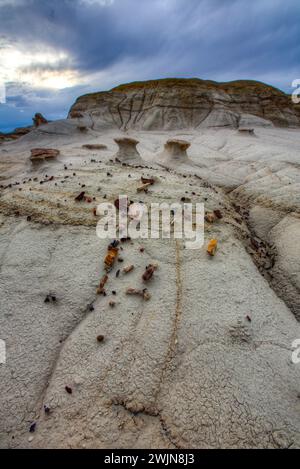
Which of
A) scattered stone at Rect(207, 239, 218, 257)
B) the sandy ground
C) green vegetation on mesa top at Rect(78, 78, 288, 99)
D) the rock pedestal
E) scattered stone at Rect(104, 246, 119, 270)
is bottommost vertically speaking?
the sandy ground

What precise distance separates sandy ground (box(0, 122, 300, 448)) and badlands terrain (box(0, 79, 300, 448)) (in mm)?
11

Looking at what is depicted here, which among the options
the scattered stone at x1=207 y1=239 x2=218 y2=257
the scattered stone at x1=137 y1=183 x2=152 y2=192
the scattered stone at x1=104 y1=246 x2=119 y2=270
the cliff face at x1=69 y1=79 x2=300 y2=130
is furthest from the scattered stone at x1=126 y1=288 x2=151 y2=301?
the cliff face at x1=69 y1=79 x2=300 y2=130

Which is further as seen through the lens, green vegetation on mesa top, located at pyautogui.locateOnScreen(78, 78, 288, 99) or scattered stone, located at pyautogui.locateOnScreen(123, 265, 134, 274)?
green vegetation on mesa top, located at pyautogui.locateOnScreen(78, 78, 288, 99)

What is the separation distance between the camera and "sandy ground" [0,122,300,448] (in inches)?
83.5

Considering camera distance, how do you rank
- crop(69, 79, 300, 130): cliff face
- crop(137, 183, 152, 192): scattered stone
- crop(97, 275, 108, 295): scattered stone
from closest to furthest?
crop(97, 275, 108, 295): scattered stone < crop(137, 183, 152, 192): scattered stone < crop(69, 79, 300, 130): cliff face

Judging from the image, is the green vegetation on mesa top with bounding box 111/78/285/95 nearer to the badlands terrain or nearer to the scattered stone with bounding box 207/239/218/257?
the badlands terrain

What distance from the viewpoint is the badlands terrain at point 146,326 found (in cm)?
213

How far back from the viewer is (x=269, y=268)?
3.93 m

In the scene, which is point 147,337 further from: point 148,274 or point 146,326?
point 148,274

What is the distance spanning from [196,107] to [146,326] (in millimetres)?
25559

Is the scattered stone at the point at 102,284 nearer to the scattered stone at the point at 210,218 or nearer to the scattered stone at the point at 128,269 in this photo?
the scattered stone at the point at 128,269

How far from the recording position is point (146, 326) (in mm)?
2732

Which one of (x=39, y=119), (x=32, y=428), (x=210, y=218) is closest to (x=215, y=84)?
(x=39, y=119)

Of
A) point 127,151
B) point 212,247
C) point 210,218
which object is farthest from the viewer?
point 127,151
